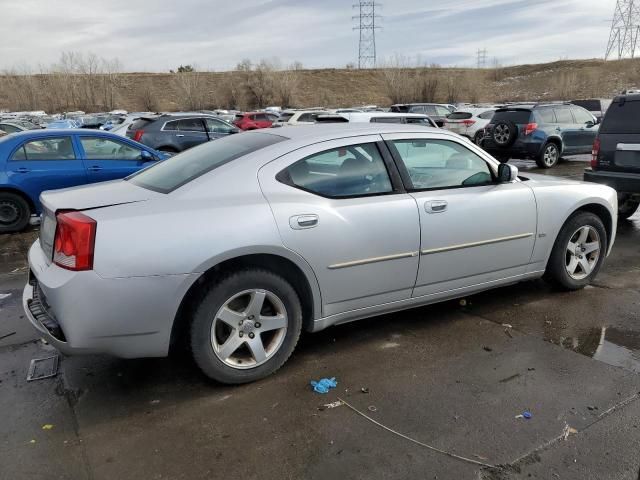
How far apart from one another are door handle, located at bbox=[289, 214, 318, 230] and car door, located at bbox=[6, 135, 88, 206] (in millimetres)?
6102

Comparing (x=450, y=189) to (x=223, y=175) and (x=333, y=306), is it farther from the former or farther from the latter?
(x=223, y=175)

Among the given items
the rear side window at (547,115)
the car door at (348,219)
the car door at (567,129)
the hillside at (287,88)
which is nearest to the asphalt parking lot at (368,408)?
the car door at (348,219)

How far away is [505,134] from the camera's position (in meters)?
14.5

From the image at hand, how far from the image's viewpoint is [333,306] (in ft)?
11.6

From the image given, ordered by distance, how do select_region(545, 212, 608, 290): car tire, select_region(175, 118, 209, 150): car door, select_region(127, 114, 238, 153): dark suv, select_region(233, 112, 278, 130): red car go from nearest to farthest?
select_region(545, 212, 608, 290): car tire
select_region(127, 114, 238, 153): dark suv
select_region(175, 118, 209, 150): car door
select_region(233, 112, 278, 130): red car

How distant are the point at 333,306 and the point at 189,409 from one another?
1103mm

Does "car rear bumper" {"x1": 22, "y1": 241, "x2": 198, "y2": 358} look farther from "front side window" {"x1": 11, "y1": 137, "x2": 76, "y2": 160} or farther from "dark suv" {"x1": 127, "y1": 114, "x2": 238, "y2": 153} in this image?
"dark suv" {"x1": 127, "y1": 114, "x2": 238, "y2": 153}

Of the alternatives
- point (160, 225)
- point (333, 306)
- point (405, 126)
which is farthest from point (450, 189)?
point (160, 225)

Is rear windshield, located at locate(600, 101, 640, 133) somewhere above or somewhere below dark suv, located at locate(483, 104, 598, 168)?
above

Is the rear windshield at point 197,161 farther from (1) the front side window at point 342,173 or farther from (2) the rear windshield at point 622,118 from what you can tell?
(2) the rear windshield at point 622,118

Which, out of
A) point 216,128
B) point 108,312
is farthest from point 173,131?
point 108,312

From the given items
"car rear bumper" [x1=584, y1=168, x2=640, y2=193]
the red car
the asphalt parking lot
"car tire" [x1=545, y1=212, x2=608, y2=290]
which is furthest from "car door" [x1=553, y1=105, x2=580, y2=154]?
the red car

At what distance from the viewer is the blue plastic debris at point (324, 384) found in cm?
328

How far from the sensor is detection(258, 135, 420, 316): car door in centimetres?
335
